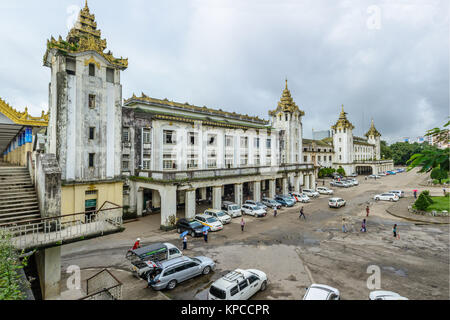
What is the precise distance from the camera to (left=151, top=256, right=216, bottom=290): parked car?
484 inches

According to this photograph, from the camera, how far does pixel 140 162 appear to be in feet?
91.6

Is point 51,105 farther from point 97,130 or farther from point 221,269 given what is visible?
point 221,269

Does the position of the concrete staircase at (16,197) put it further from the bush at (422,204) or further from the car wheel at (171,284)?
the bush at (422,204)

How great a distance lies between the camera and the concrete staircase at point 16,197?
11.2 metres

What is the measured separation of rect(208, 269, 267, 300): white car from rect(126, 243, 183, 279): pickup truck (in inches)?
163

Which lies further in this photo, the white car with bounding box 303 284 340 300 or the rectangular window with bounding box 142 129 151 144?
the rectangular window with bounding box 142 129 151 144

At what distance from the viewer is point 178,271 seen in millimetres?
12945

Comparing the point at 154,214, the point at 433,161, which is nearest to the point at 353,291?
the point at 433,161

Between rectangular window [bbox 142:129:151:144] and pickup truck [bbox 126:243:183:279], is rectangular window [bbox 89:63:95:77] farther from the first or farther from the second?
pickup truck [bbox 126:243:183:279]

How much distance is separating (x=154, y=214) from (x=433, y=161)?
28.5 meters

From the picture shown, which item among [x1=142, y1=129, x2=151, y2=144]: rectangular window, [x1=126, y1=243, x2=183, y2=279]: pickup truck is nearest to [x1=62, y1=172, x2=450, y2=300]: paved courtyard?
[x1=126, y1=243, x2=183, y2=279]: pickup truck

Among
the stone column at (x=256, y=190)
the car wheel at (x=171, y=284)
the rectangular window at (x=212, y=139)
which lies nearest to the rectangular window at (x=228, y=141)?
the rectangular window at (x=212, y=139)

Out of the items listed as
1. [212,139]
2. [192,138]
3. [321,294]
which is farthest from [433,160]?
[212,139]

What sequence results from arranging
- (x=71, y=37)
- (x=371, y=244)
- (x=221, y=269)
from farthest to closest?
(x=71, y=37) < (x=371, y=244) < (x=221, y=269)
